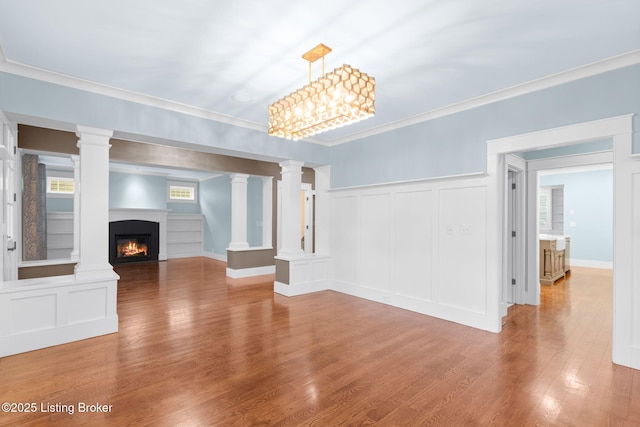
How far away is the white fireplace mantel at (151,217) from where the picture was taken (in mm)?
8641

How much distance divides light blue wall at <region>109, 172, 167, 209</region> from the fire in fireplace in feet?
3.13

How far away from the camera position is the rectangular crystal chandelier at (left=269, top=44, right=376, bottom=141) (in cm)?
232

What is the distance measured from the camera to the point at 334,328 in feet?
12.1

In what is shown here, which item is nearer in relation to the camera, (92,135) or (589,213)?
(92,135)

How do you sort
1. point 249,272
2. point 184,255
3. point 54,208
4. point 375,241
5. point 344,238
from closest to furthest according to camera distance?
point 375,241 → point 344,238 → point 249,272 → point 54,208 → point 184,255

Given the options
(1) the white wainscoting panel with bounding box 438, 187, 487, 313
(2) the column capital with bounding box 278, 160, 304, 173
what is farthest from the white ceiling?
(2) the column capital with bounding box 278, 160, 304, 173

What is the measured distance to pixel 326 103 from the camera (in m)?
2.41

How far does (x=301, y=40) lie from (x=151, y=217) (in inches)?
331

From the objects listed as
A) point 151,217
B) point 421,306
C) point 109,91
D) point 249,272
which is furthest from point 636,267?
point 151,217

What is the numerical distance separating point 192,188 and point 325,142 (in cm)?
674

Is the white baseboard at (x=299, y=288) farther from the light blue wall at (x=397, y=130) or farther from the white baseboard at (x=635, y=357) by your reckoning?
the white baseboard at (x=635, y=357)

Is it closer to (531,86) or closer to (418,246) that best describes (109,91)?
(418,246)

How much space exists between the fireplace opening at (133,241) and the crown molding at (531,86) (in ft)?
25.5

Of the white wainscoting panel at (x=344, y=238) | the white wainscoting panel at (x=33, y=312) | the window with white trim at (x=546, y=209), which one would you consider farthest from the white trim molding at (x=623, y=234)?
the window with white trim at (x=546, y=209)
